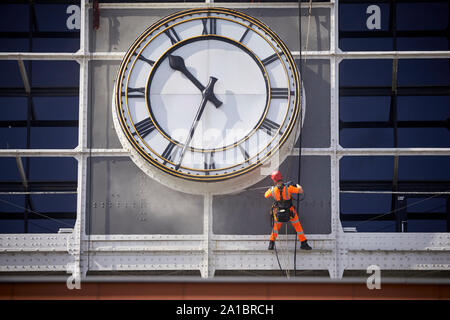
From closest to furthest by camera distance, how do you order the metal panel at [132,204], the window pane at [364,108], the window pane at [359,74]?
1. the metal panel at [132,204]
2. the window pane at [364,108]
3. the window pane at [359,74]

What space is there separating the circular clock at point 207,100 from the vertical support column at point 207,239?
228 mm

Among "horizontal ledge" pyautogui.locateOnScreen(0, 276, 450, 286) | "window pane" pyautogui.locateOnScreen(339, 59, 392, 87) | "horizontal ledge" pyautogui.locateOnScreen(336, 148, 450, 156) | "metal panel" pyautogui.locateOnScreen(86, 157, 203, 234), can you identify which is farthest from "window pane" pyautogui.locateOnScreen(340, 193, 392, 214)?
"horizontal ledge" pyautogui.locateOnScreen(0, 276, 450, 286)

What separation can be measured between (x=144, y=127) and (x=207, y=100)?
1.14 meters

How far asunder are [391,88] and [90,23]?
5.93m

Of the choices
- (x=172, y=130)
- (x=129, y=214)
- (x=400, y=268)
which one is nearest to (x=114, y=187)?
(x=129, y=214)

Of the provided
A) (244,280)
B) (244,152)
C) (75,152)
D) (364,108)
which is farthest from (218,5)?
(364,108)

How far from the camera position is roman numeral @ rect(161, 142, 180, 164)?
38.5 ft

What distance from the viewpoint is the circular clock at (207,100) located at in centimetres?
1174

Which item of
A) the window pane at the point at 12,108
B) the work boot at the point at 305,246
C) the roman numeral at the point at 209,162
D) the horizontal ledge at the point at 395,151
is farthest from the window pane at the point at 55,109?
the work boot at the point at 305,246

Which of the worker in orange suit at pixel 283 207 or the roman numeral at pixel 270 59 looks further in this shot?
the roman numeral at pixel 270 59

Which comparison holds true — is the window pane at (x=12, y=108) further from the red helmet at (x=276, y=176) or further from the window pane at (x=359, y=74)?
the red helmet at (x=276, y=176)

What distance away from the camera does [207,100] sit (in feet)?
39.4

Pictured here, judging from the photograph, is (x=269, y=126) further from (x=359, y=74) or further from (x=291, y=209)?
(x=359, y=74)
